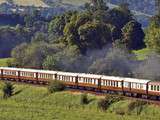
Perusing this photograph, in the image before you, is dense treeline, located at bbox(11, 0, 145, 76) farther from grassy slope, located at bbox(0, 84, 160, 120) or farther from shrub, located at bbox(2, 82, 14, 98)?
shrub, located at bbox(2, 82, 14, 98)

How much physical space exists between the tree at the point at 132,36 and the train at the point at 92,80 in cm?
3002

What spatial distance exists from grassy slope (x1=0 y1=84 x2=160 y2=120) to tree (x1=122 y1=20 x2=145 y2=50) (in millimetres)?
36368

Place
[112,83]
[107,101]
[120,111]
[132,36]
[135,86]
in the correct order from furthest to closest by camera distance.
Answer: [132,36] < [112,83] < [135,86] < [107,101] < [120,111]

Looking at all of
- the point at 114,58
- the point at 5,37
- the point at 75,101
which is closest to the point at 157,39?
the point at 114,58

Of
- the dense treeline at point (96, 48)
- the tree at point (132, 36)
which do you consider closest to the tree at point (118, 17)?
the dense treeline at point (96, 48)

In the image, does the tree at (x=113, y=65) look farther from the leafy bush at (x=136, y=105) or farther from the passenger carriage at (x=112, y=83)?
the leafy bush at (x=136, y=105)

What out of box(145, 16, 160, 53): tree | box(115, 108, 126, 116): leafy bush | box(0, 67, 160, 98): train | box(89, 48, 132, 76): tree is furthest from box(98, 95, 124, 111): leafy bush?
box(145, 16, 160, 53): tree

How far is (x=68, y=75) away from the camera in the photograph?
73.4 metres

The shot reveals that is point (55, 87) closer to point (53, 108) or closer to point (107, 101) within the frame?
point (53, 108)

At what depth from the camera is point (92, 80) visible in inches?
2714

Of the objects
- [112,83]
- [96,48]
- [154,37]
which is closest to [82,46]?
[96,48]

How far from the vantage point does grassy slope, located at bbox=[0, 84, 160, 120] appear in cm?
5316

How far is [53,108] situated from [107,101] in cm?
615

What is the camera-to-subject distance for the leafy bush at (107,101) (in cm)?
5909
